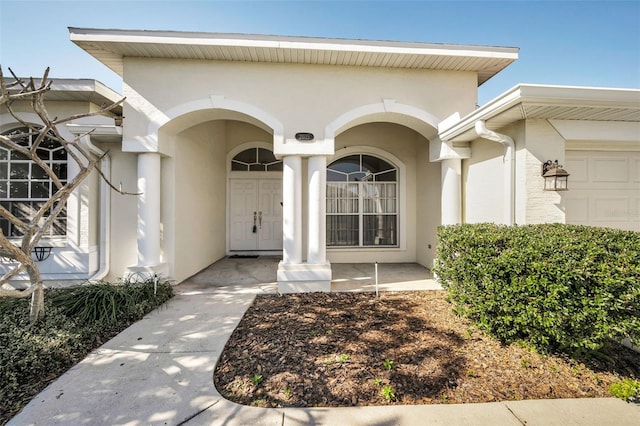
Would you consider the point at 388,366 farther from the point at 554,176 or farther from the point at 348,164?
the point at 348,164

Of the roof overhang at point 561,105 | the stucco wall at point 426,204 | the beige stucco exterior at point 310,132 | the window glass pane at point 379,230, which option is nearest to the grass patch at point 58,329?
the beige stucco exterior at point 310,132

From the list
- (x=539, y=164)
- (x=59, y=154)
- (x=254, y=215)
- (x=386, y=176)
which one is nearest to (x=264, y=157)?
(x=254, y=215)

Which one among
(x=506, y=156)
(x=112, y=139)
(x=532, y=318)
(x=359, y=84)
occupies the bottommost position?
(x=532, y=318)

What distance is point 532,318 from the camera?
2.75 meters

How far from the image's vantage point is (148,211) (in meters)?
5.00

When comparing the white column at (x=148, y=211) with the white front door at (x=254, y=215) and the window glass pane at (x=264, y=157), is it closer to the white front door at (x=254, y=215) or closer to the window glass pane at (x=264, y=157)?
the white front door at (x=254, y=215)

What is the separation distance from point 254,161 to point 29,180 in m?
5.01

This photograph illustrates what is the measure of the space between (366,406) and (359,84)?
201 inches

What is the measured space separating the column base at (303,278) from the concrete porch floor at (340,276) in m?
0.30

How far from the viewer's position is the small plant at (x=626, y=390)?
2.32 m

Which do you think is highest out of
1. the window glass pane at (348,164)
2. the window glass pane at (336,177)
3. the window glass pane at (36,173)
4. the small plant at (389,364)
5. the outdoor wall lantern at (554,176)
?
the window glass pane at (348,164)

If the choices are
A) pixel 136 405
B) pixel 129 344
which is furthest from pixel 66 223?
pixel 136 405

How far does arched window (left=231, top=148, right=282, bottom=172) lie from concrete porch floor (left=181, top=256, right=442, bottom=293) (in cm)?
286

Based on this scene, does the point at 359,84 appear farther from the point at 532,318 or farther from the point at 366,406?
the point at 366,406
